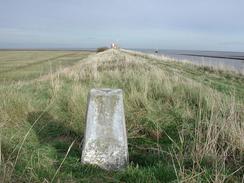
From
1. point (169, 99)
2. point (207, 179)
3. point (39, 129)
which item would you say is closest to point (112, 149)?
point (207, 179)

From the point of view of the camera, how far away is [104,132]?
4246mm

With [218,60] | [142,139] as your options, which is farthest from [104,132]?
[218,60]

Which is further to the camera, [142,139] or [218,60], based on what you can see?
[218,60]

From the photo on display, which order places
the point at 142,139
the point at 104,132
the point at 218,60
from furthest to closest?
the point at 218,60
the point at 142,139
the point at 104,132

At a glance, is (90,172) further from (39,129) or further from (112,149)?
(39,129)

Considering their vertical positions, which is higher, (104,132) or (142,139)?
(104,132)

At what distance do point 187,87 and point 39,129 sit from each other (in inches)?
188

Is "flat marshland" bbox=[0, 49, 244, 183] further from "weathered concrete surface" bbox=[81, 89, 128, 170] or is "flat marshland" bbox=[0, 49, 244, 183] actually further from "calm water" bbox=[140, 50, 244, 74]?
"calm water" bbox=[140, 50, 244, 74]

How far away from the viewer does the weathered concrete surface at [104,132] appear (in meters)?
4.25

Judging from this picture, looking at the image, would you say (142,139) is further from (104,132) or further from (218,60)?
(218,60)

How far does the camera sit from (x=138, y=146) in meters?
5.17

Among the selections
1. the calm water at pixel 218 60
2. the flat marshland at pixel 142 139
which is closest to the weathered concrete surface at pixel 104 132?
the flat marshland at pixel 142 139

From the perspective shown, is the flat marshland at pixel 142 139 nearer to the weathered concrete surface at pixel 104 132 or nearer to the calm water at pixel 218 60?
the weathered concrete surface at pixel 104 132

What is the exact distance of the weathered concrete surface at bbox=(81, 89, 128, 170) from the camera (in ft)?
13.9
